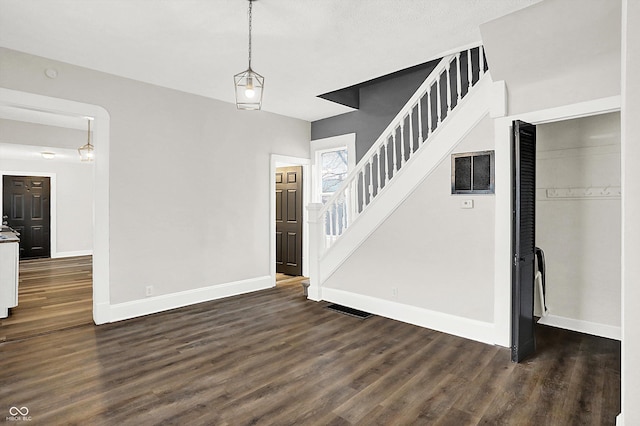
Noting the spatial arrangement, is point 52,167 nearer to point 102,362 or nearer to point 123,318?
point 123,318

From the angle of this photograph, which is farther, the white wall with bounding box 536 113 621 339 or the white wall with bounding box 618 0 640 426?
the white wall with bounding box 536 113 621 339

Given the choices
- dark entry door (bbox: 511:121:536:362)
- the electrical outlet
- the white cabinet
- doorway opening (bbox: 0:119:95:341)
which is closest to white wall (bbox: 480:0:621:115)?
dark entry door (bbox: 511:121:536:362)

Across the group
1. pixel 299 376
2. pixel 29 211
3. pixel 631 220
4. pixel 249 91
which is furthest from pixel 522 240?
pixel 29 211

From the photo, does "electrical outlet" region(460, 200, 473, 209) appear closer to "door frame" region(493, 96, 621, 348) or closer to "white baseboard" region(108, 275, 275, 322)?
"door frame" region(493, 96, 621, 348)

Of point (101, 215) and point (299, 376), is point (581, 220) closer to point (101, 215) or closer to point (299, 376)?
point (299, 376)

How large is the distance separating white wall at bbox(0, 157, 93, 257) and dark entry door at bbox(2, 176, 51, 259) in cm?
20

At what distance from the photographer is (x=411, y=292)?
4.02m

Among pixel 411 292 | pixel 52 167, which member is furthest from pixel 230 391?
pixel 52 167

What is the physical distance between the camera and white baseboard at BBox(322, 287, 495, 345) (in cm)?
346

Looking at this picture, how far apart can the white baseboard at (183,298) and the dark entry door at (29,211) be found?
6657 millimetres

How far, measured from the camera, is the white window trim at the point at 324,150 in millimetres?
5688

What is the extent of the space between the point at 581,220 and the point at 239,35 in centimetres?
386

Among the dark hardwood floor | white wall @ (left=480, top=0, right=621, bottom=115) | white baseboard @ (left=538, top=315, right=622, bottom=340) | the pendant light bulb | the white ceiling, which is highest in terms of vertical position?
the white ceiling

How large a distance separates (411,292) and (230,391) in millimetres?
2252
